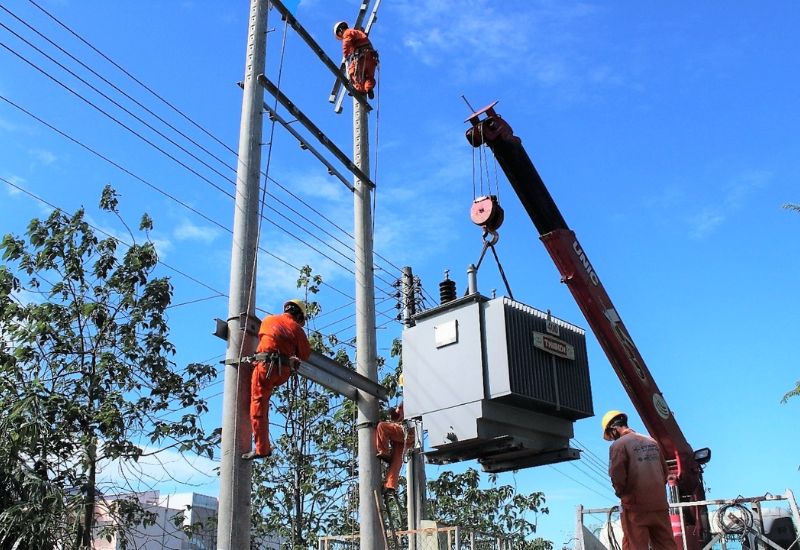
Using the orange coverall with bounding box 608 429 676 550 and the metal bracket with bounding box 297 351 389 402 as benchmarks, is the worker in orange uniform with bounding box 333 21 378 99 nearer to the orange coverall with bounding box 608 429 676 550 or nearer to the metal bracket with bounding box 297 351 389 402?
the metal bracket with bounding box 297 351 389 402

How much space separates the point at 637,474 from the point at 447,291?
2.40 m

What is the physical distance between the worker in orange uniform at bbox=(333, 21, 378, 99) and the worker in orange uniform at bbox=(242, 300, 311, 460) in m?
3.91

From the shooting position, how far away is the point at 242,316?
250 inches

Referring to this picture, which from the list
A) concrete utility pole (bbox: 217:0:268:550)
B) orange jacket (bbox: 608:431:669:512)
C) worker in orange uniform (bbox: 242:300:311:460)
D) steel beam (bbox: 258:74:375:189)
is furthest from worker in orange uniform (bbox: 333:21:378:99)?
orange jacket (bbox: 608:431:669:512)

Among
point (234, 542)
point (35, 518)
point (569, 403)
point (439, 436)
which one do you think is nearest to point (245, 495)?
point (234, 542)

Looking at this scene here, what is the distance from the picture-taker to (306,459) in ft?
47.7

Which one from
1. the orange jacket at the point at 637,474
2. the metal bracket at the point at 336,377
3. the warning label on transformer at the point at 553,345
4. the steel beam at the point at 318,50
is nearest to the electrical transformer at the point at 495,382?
the warning label on transformer at the point at 553,345

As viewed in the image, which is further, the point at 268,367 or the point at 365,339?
the point at 365,339

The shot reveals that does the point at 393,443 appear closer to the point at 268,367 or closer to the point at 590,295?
the point at 268,367

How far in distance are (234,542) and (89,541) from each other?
490 cm

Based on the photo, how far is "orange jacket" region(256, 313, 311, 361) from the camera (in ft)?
20.9

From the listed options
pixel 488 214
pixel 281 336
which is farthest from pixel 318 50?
pixel 281 336

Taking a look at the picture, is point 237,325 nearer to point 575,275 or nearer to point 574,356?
point 574,356

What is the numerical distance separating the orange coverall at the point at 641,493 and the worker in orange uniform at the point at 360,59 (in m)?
5.23
